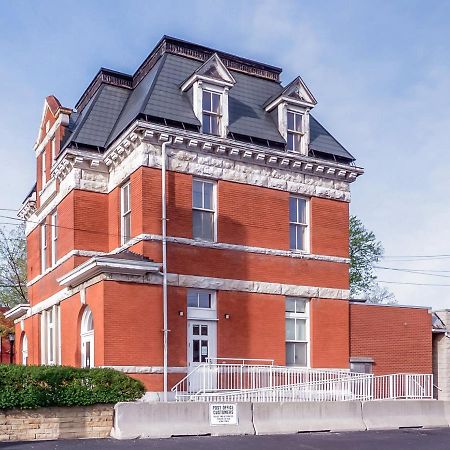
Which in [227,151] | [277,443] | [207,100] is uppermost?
[207,100]

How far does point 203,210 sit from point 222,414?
301 inches

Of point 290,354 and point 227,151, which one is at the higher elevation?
point 227,151

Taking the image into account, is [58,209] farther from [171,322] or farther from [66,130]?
[171,322]

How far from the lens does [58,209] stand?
83.8ft

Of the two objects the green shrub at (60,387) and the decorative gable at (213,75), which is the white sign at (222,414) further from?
the decorative gable at (213,75)

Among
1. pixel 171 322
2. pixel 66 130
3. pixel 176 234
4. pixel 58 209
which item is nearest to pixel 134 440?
pixel 171 322

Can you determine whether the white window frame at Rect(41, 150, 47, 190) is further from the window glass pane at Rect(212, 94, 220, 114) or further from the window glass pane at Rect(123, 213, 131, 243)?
the window glass pane at Rect(212, 94, 220, 114)

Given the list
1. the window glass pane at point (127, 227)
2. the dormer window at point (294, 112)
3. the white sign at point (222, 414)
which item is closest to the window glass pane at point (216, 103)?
the dormer window at point (294, 112)

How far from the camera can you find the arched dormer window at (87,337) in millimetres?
Answer: 21719

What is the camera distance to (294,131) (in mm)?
24984

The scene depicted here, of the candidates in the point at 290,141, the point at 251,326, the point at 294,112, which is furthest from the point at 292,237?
the point at 294,112

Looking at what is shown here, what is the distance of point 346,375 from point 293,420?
6.36 m

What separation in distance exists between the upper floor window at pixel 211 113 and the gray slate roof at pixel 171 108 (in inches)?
18.5

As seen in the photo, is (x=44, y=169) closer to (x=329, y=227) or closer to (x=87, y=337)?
(x=87, y=337)
